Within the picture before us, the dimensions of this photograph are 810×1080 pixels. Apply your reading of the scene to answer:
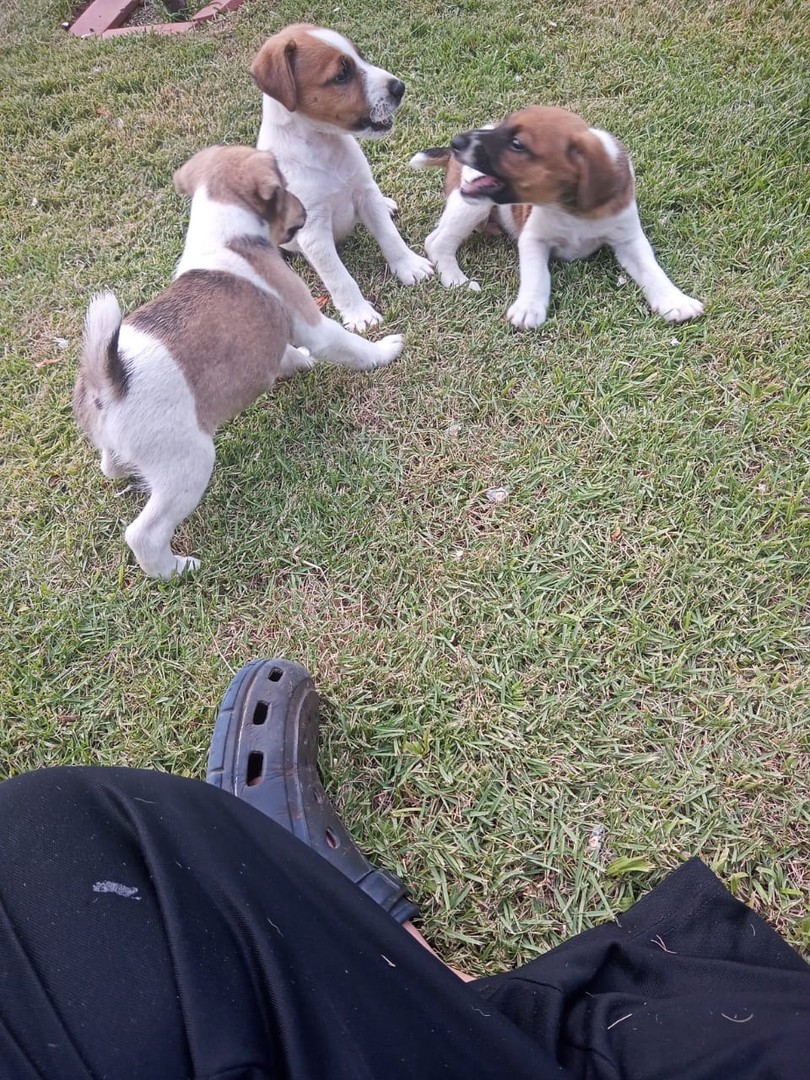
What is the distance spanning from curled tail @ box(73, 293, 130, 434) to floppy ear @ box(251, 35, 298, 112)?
133cm

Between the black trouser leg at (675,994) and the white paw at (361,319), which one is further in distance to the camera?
the white paw at (361,319)

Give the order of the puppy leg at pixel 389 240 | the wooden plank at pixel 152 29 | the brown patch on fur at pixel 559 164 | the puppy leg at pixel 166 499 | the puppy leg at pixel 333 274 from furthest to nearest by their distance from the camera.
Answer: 1. the wooden plank at pixel 152 29
2. the puppy leg at pixel 389 240
3. the puppy leg at pixel 333 274
4. the brown patch on fur at pixel 559 164
5. the puppy leg at pixel 166 499

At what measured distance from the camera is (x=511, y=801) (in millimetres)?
2135

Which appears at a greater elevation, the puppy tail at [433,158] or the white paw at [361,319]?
the puppy tail at [433,158]

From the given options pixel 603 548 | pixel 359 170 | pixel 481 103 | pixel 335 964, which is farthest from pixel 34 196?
pixel 335 964

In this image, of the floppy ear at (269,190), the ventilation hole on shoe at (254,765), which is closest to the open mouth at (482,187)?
the floppy ear at (269,190)

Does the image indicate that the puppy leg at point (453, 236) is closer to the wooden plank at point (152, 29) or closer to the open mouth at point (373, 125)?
the open mouth at point (373, 125)

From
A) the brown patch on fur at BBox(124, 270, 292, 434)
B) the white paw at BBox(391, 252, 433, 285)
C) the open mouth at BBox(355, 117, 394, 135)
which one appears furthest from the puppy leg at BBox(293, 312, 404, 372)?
the open mouth at BBox(355, 117, 394, 135)

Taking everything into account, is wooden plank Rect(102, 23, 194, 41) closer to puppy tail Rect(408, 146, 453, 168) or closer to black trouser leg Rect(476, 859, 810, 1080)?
puppy tail Rect(408, 146, 453, 168)

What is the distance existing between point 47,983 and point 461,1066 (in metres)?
0.76

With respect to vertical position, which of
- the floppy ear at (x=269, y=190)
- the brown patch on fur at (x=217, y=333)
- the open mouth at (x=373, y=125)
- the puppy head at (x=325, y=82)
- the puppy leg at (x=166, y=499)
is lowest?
the puppy leg at (x=166, y=499)

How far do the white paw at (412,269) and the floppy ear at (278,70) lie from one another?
0.82m

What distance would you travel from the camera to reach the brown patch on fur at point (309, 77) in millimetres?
3010

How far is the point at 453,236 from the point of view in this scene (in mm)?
3393
